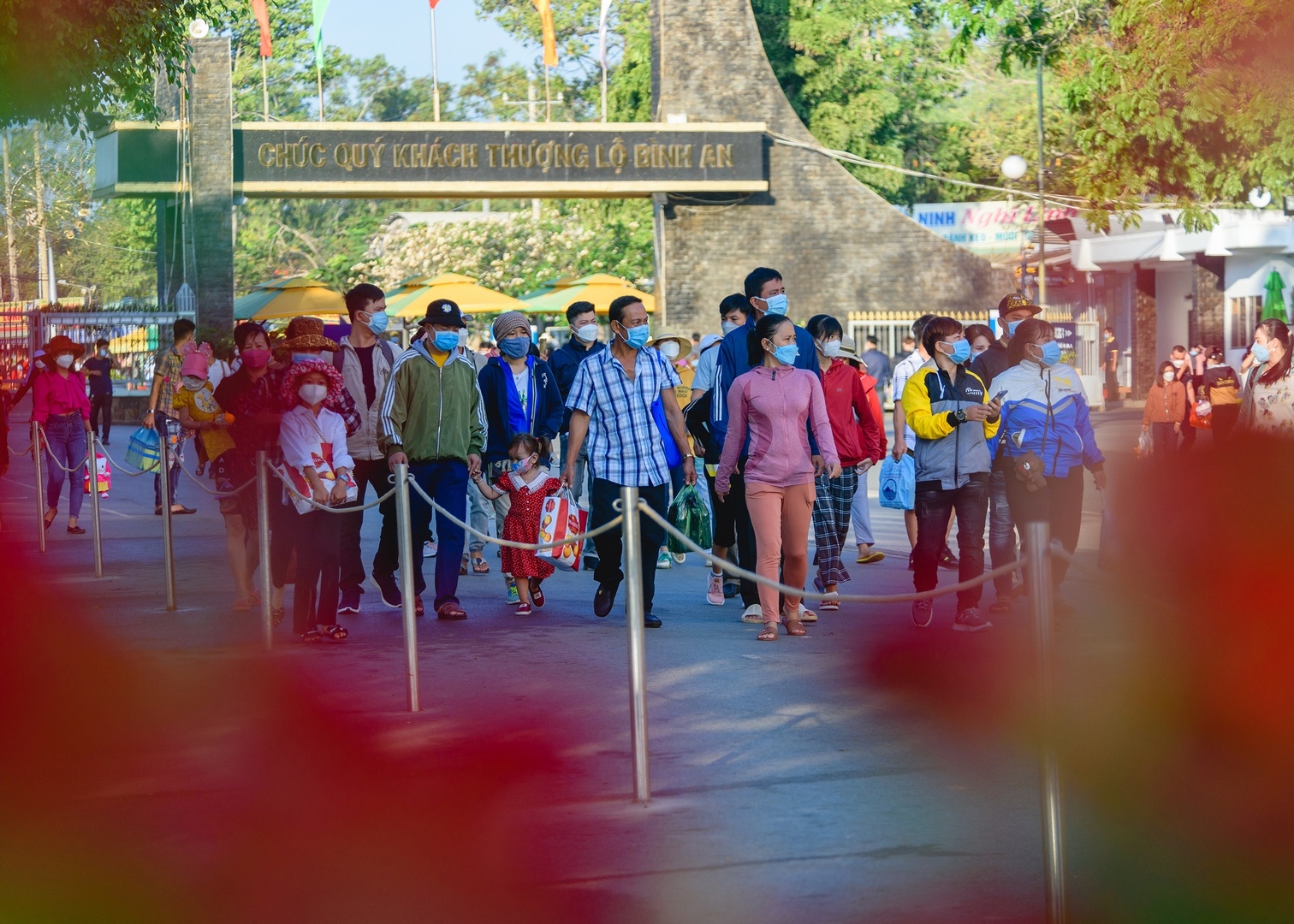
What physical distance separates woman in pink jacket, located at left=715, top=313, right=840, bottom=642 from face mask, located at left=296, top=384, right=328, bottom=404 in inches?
87.5

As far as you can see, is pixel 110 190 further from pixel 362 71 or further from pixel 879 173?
pixel 362 71

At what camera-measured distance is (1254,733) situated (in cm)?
711

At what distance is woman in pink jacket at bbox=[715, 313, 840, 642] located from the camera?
9438mm

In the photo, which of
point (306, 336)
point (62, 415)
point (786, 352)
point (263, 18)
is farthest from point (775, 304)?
point (263, 18)

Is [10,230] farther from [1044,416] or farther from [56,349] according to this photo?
[1044,416]

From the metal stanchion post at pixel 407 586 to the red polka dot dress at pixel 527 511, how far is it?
303 centimetres

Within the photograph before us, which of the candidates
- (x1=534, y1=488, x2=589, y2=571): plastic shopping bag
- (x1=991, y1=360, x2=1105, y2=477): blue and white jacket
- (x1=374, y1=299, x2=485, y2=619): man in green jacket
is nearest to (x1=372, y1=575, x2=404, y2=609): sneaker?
(x1=374, y1=299, x2=485, y2=619): man in green jacket

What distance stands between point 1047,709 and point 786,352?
4.82 metres

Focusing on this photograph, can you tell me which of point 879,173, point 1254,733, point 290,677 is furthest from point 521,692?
point 879,173

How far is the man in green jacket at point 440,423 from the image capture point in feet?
33.5

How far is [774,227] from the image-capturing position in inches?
1336

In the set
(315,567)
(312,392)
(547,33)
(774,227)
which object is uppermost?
(547,33)

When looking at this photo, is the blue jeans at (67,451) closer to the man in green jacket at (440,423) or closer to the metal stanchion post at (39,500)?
the metal stanchion post at (39,500)

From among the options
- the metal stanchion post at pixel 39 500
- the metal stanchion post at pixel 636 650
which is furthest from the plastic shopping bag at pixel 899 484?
the metal stanchion post at pixel 39 500
